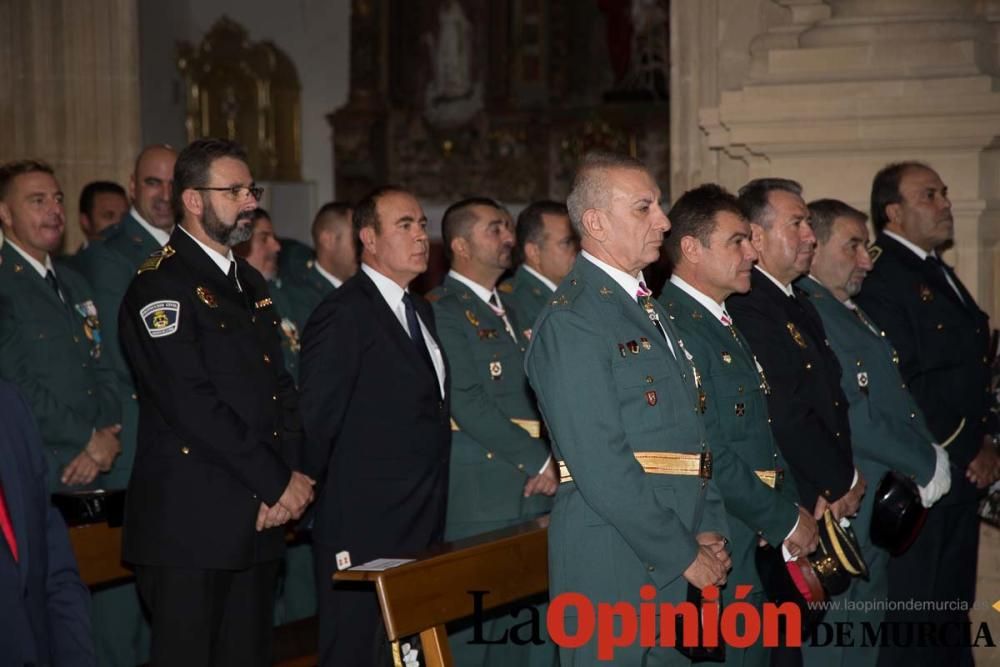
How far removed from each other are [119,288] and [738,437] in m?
2.71

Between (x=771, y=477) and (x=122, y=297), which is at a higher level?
(x=122, y=297)

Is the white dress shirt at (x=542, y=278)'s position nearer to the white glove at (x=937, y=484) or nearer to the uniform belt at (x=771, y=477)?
the white glove at (x=937, y=484)

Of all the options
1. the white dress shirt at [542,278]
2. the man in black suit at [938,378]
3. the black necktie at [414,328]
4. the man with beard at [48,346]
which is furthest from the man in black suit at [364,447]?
the man in black suit at [938,378]

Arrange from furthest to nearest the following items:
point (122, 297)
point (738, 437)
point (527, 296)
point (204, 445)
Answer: point (527, 296)
point (122, 297)
point (738, 437)
point (204, 445)

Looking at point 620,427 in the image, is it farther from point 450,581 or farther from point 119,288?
point 119,288

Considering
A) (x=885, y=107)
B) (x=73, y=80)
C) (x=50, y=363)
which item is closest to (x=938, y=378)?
(x=885, y=107)

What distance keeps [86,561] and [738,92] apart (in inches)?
142

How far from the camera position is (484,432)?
16.1 ft

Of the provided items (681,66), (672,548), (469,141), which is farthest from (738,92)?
(469,141)

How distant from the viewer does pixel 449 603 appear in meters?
3.77

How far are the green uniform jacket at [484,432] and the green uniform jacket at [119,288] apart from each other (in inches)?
50.0

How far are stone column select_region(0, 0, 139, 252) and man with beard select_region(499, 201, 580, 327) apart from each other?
137 inches

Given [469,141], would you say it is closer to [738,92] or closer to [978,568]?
[738,92]

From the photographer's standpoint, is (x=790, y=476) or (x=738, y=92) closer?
(x=790, y=476)
